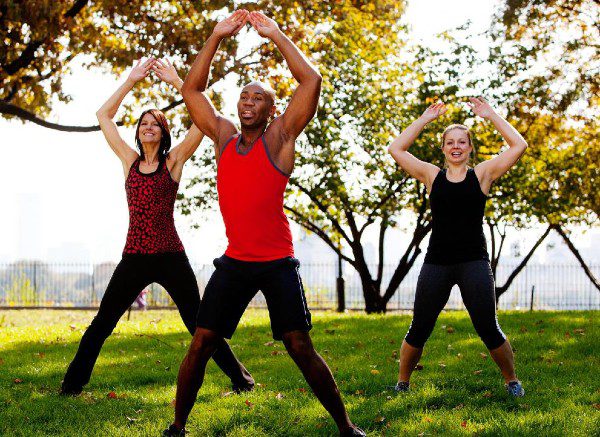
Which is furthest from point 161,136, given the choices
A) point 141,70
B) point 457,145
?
point 457,145

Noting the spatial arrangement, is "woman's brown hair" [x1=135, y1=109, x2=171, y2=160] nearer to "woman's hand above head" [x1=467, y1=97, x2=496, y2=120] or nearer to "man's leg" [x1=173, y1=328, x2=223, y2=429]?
"man's leg" [x1=173, y1=328, x2=223, y2=429]

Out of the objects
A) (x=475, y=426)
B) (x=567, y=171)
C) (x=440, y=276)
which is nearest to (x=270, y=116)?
(x=440, y=276)

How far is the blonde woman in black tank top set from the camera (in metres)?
6.09

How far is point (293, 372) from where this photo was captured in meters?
8.05

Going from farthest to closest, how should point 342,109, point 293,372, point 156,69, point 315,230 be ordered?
point 315,230 < point 342,109 < point 293,372 < point 156,69

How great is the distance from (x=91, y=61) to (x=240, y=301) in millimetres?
13474

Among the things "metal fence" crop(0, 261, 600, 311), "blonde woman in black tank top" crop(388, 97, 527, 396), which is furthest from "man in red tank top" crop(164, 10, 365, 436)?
"metal fence" crop(0, 261, 600, 311)

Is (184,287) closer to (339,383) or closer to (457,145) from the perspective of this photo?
(339,383)

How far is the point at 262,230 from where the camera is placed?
4.87m

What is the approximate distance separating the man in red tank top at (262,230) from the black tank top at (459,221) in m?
1.63

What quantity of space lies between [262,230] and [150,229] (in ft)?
5.48

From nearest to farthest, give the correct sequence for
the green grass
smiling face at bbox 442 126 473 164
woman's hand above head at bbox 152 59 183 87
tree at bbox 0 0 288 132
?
1. the green grass
2. woman's hand above head at bbox 152 59 183 87
3. smiling face at bbox 442 126 473 164
4. tree at bbox 0 0 288 132

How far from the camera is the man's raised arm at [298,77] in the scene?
4.76 m

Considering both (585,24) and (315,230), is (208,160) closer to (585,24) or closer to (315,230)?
(315,230)
